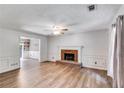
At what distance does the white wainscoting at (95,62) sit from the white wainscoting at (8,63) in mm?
4004

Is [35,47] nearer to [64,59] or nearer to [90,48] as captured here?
[64,59]

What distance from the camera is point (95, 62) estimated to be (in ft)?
16.3

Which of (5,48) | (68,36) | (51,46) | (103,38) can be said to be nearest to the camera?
(5,48)

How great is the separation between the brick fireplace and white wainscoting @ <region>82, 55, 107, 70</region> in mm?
635

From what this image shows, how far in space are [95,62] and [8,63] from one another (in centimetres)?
475

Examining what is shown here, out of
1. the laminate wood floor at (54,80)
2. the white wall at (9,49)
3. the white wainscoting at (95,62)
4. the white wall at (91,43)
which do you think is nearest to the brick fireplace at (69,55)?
the white wall at (91,43)

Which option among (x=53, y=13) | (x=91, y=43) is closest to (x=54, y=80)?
(x=53, y=13)

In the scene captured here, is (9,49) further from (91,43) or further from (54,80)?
(91,43)

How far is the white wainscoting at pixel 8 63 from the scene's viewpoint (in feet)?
13.4

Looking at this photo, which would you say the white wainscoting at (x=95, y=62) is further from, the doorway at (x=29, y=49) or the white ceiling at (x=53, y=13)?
the doorway at (x=29, y=49)

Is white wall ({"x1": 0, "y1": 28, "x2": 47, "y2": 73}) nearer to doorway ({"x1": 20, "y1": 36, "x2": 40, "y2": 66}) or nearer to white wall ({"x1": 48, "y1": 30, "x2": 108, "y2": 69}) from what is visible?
white wall ({"x1": 48, "y1": 30, "x2": 108, "y2": 69})
